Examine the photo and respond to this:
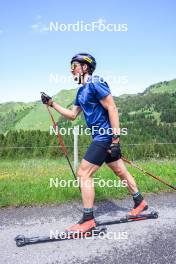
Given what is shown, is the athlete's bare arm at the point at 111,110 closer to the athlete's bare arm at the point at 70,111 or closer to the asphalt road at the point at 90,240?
the athlete's bare arm at the point at 70,111

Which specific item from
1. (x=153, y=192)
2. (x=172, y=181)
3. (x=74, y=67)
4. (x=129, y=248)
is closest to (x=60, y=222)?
(x=129, y=248)

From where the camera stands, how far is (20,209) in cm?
655

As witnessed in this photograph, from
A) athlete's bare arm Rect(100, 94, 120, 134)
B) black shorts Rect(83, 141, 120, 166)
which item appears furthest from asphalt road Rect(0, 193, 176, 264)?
athlete's bare arm Rect(100, 94, 120, 134)

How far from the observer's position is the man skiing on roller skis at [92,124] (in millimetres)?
5297

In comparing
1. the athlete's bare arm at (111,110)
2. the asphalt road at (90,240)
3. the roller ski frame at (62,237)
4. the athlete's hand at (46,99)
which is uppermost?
the athlete's hand at (46,99)

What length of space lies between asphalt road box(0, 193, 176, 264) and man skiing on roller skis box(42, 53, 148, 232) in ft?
1.60

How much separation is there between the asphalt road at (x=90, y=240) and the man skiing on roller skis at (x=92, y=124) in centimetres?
49

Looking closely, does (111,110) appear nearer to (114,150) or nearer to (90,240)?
(114,150)

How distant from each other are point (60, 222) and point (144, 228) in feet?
4.31

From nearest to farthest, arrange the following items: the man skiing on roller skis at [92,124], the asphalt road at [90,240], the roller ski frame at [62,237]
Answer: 1. the asphalt road at [90,240]
2. the roller ski frame at [62,237]
3. the man skiing on roller skis at [92,124]

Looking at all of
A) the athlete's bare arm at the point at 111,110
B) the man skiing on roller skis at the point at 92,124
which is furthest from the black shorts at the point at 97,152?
the athlete's bare arm at the point at 111,110

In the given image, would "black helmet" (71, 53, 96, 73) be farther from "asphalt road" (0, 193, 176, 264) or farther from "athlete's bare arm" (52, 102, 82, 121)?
"asphalt road" (0, 193, 176, 264)

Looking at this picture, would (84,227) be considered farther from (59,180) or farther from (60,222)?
(59,180)

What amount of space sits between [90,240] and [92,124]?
168cm
